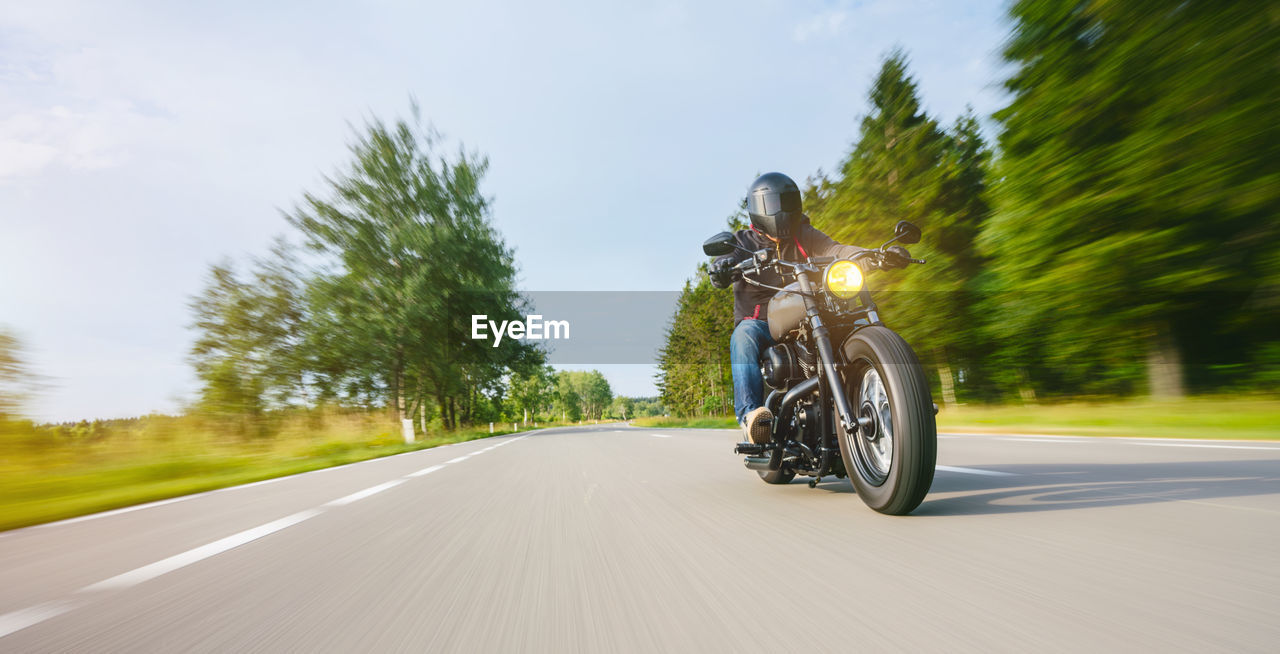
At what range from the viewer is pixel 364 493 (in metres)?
5.21

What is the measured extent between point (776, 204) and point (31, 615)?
373 cm

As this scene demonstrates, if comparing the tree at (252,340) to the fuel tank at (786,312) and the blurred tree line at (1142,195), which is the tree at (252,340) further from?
the fuel tank at (786,312)

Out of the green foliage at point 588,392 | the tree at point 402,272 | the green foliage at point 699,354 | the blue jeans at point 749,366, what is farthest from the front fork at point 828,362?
the green foliage at point 588,392

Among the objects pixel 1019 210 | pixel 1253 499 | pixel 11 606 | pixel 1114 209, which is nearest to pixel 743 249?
pixel 1253 499

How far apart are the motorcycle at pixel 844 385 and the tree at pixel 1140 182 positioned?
13222mm

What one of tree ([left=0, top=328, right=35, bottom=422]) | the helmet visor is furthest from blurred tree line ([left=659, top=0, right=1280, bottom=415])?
tree ([left=0, top=328, right=35, bottom=422])

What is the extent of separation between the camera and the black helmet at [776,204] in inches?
157

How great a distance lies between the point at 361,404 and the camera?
84.8 feet

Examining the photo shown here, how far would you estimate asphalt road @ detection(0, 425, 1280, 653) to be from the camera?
167 centimetres

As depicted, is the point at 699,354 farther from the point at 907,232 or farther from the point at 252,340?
the point at 907,232

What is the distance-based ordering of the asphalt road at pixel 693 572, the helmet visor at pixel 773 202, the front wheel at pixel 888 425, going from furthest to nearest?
the helmet visor at pixel 773 202, the front wheel at pixel 888 425, the asphalt road at pixel 693 572

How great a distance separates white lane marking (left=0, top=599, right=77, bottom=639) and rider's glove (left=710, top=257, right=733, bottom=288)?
10.7 feet

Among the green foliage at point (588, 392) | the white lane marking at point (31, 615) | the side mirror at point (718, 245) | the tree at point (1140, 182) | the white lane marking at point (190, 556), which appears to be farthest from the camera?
the green foliage at point (588, 392)

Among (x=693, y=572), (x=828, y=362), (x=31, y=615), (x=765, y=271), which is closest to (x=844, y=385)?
(x=828, y=362)
